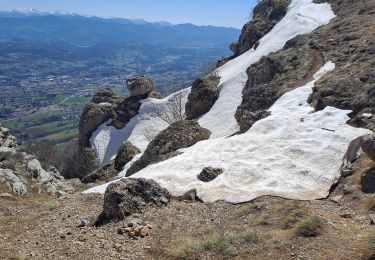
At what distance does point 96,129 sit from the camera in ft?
211

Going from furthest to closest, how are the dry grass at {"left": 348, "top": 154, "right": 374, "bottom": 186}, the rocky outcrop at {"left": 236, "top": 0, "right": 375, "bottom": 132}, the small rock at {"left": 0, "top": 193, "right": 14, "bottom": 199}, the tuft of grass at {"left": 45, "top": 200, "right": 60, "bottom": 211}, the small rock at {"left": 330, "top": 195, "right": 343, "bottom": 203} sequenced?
the rocky outcrop at {"left": 236, "top": 0, "right": 375, "bottom": 132} → the small rock at {"left": 0, "top": 193, "right": 14, "bottom": 199} → the tuft of grass at {"left": 45, "top": 200, "right": 60, "bottom": 211} → the dry grass at {"left": 348, "top": 154, "right": 374, "bottom": 186} → the small rock at {"left": 330, "top": 195, "right": 343, "bottom": 203}

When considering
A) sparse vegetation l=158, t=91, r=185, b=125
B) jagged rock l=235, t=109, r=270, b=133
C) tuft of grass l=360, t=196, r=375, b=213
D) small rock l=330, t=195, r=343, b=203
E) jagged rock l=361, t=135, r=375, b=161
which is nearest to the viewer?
tuft of grass l=360, t=196, r=375, b=213

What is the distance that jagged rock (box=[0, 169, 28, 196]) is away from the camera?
2737 centimetres

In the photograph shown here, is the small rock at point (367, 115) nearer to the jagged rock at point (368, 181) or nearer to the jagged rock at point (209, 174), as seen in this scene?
the jagged rock at point (368, 181)

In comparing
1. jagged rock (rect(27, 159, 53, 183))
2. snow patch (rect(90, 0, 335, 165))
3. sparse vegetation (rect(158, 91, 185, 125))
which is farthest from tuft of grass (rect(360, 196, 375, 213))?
sparse vegetation (rect(158, 91, 185, 125))

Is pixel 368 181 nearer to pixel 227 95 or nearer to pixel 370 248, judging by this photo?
pixel 370 248

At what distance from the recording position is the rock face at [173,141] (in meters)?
34.8

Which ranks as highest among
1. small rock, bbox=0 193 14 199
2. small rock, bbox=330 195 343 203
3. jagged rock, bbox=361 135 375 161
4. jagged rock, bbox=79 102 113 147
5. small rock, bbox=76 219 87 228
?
jagged rock, bbox=361 135 375 161

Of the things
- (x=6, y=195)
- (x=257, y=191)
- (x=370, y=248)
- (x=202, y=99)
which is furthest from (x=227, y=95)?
(x=370, y=248)

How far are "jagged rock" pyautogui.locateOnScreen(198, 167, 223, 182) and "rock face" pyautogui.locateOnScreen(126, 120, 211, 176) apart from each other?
1088 centimetres

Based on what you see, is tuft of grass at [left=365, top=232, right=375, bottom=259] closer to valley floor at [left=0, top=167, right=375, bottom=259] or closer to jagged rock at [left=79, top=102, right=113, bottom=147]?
valley floor at [left=0, top=167, right=375, bottom=259]

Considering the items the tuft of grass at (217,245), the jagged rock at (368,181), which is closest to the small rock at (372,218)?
the jagged rock at (368,181)

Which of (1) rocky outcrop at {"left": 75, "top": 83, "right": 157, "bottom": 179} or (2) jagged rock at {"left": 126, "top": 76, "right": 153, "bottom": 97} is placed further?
(2) jagged rock at {"left": 126, "top": 76, "right": 153, "bottom": 97}

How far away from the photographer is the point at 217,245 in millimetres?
14766
